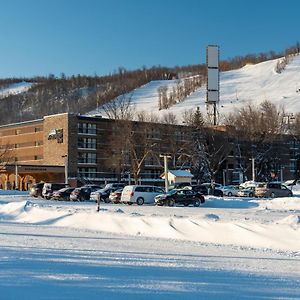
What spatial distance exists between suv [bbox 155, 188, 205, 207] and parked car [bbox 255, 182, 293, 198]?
15.5m

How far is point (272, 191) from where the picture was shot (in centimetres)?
5597

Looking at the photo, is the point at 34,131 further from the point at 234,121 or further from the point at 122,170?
the point at 234,121

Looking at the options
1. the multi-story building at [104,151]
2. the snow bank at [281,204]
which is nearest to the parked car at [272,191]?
the snow bank at [281,204]

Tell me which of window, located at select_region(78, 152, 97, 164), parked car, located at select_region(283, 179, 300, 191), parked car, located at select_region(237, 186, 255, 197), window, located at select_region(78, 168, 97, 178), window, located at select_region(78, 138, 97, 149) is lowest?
parked car, located at select_region(283, 179, 300, 191)

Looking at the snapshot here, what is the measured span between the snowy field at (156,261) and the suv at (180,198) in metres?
18.7

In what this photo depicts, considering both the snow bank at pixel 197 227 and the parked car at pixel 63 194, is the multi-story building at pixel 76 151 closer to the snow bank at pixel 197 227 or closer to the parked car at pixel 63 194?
the parked car at pixel 63 194

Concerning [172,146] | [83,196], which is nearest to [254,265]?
[83,196]

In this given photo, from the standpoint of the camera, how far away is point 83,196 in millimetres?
51188

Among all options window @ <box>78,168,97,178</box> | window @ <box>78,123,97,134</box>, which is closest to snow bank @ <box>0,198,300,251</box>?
window @ <box>78,168,97,178</box>

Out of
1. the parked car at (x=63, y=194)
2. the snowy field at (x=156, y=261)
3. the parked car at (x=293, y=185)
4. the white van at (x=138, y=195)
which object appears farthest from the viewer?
the parked car at (x=293, y=185)

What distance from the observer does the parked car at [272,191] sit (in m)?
56.0

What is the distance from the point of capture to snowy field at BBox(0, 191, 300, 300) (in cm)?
891

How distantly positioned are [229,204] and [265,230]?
25.0 meters

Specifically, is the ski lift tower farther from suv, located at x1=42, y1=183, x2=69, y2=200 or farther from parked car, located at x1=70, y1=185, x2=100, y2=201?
suv, located at x1=42, y1=183, x2=69, y2=200
